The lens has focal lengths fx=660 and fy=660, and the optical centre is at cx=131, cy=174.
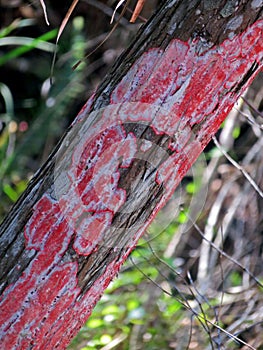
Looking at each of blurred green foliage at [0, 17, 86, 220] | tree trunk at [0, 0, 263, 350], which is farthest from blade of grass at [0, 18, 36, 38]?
tree trunk at [0, 0, 263, 350]

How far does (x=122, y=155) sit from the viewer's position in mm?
993

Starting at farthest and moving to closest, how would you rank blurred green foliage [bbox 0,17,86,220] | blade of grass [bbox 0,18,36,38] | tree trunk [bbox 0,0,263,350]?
blurred green foliage [bbox 0,17,86,220] → blade of grass [bbox 0,18,36,38] → tree trunk [bbox 0,0,263,350]

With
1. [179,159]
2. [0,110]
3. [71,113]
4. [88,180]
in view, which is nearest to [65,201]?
[88,180]

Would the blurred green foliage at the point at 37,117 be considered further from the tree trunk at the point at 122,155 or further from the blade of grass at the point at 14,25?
the tree trunk at the point at 122,155

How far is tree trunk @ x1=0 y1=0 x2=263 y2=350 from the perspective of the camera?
993mm

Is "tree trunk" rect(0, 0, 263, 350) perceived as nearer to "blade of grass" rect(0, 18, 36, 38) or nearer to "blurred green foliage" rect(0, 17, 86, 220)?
"blade of grass" rect(0, 18, 36, 38)

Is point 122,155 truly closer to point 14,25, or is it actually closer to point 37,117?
point 14,25

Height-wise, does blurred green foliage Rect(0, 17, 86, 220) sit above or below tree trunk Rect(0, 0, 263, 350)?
above

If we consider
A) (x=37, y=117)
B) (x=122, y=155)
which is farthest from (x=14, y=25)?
(x=122, y=155)

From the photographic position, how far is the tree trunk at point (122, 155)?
3.26 ft

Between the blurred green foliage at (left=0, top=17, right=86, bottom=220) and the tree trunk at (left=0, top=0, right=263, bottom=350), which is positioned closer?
the tree trunk at (left=0, top=0, right=263, bottom=350)

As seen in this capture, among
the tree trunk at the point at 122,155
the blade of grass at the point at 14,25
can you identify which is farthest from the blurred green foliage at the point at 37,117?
the tree trunk at the point at 122,155

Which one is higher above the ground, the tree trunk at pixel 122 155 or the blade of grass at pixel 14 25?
the blade of grass at pixel 14 25

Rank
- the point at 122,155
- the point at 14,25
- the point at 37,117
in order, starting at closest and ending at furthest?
the point at 122,155 < the point at 14,25 < the point at 37,117
